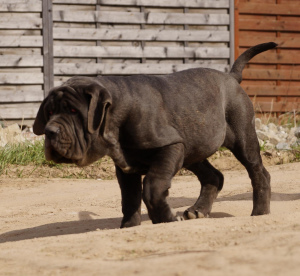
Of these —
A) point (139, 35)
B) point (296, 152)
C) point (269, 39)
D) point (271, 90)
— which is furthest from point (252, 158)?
point (269, 39)

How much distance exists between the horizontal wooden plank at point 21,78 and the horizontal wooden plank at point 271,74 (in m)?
4.09

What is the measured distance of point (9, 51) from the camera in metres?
10.9

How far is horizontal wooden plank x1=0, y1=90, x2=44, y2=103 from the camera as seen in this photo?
10.8 metres

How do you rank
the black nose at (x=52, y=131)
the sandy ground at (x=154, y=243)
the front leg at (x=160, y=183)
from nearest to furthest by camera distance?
the sandy ground at (x=154, y=243)
the black nose at (x=52, y=131)
the front leg at (x=160, y=183)

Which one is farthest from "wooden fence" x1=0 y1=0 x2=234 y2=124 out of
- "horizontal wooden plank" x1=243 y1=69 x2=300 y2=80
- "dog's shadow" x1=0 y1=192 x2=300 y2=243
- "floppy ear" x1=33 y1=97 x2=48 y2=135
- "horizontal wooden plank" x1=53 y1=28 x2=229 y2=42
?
"floppy ear" x1=33 y1=97 x2=48 y2=135

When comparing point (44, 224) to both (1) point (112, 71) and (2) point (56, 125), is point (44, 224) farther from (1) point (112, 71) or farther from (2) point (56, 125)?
(1) point (112, 71)

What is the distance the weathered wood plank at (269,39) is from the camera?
12641 millimetres

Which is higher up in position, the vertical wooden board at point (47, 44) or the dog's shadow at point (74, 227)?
the vertical wooden board at point (47, 44)

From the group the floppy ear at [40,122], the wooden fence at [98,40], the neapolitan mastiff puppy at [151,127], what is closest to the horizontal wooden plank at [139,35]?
the wooden fence at [98,40]

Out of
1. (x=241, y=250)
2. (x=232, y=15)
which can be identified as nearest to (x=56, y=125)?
(x=241, y=250)

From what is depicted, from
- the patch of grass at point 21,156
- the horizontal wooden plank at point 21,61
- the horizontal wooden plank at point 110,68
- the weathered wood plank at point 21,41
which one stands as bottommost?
the patch of grass at point 21,156

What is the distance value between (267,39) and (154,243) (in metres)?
9.80

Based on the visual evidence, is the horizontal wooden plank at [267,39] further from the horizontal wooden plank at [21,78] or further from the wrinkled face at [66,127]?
the wrinkled face at [66,127]

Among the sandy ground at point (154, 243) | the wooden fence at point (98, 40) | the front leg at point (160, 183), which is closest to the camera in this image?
the sandy ground at point (154, 243)
